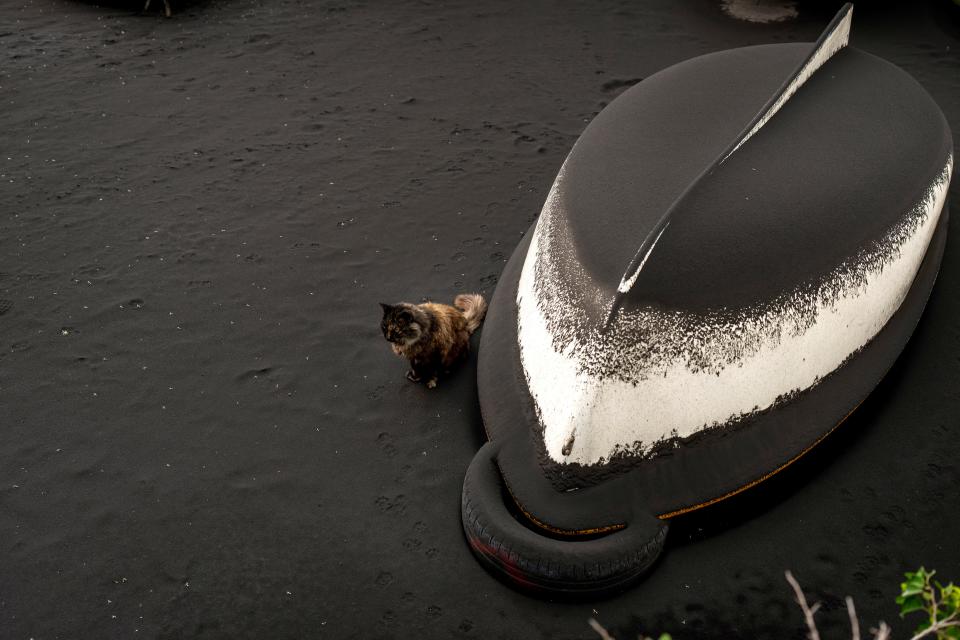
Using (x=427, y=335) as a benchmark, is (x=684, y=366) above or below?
above

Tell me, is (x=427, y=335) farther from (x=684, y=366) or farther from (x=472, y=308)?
(x=684, y=366)

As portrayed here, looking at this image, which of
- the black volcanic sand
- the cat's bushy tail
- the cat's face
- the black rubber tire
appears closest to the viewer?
the black rubber tire

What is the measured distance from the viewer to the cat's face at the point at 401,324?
18.3 ft

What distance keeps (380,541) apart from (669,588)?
189 cm

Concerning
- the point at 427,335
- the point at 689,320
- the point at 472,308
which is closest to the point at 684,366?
the point at 689,320

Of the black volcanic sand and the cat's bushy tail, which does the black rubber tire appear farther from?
the cat's bushy tail

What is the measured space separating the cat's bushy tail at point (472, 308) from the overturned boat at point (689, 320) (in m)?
0.89

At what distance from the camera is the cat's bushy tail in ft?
21.1

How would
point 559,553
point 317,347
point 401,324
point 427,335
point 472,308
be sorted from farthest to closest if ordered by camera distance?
point 317,347
point 472,308
point 427,335
point 401,324
point 559,553

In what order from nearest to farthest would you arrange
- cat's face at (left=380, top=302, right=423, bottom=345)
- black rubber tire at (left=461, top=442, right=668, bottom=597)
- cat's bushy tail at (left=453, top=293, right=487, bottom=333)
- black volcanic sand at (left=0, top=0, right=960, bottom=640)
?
1. black rubber tire at (left=461, top=442, right=668, bottom=597)
2. black volcanic sand at (left=0, top=0, right=960, bottom=640)
3. cat's face at (left=380, top=302, right=423, bottom=345)
4. cat's bushy tail at (left=453, top=293, right=487, bottom=333)

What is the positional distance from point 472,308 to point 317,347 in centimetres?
141

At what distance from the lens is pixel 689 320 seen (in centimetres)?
438

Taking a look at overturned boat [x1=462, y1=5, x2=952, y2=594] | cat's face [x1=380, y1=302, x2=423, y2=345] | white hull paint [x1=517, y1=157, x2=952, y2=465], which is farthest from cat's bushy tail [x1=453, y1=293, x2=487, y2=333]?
white hull paint [x1=517, y1=157, x2=952, y2=465]

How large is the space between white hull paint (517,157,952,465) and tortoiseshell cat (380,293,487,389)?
1.05m
